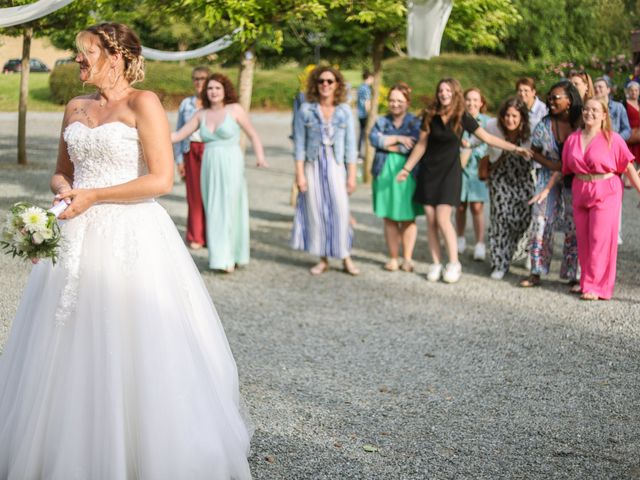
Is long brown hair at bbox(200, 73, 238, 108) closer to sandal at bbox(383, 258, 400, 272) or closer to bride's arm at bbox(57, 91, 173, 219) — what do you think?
sandal at bbox(383, 258, 400, 272)

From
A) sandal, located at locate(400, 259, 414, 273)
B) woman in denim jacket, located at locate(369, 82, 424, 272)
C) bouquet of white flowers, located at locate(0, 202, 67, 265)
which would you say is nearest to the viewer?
bouquet of white flowers, located at locate(0, 202, 67, 265)

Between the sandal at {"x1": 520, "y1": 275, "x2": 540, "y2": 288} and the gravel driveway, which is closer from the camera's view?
the gravel driveway

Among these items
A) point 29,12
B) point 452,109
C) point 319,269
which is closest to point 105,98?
point 29,12

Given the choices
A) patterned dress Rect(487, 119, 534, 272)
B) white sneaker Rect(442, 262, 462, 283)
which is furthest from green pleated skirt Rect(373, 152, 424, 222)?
patterned dress Rect(487, 119, 534, 272)

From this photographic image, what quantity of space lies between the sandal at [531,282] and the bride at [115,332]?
18.3 feet

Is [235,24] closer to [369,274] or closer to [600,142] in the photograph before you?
[369,274]

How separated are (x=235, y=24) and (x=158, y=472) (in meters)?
7.43

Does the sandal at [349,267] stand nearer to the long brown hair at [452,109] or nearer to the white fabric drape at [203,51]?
the long brown hair at [452,109]

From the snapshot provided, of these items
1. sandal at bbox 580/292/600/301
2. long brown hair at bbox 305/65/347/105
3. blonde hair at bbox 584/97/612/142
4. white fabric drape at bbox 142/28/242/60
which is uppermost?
white fabric drape at bbox 142/28/242/60

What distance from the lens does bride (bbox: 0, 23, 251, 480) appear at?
12.8 ft

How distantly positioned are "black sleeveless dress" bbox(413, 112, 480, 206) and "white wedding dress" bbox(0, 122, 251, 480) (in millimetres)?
5511

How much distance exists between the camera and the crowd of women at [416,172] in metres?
9.14

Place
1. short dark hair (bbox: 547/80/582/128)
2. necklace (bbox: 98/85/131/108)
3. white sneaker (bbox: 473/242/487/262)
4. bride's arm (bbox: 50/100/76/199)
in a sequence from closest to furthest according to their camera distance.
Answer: necklace (bbox: 98/85/131/108), bride's arm (bbox: 50/100/76/199), short dark hair (bbox: 547/80/582/128), white sneaker (bbox: 473/242/487/262)

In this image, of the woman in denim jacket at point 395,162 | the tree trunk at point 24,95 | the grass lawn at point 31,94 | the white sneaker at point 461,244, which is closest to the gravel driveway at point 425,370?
the white sneaker at point 461,244
